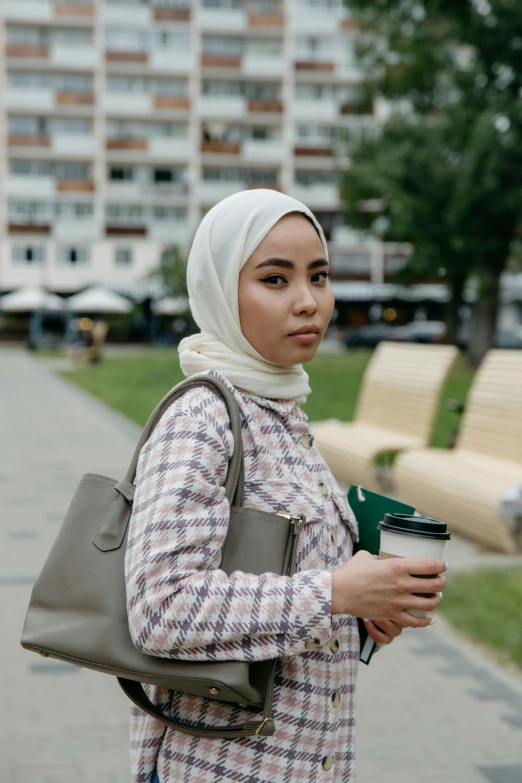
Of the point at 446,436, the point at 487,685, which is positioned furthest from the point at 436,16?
the point at 487,685

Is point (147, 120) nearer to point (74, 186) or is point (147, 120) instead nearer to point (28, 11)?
point (74, 186)

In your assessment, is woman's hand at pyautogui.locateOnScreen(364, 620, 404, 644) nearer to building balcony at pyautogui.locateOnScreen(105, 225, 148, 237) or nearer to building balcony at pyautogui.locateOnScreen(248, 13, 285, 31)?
building balcony at pyautogui.locateOnScreen(105, 225, 148, 237)

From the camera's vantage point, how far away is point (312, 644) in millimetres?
1634

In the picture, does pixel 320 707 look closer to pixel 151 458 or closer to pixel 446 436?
pixel 151 458

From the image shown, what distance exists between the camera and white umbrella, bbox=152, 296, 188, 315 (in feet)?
180

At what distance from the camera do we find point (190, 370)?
1860 mm

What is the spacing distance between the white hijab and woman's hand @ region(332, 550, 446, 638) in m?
0.36

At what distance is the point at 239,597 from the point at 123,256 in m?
62.1

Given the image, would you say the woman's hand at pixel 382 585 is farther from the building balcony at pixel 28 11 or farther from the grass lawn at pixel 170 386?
the building balcony at pixel 28 11

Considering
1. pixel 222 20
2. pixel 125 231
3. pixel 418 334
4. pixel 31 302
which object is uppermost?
pixel 222 20

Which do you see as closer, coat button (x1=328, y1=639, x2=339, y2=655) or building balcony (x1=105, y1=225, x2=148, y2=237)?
coat button (x1=328, y1=639, x2=339, y2=655)

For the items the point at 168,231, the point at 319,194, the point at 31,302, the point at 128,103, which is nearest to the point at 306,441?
the point at 31,302

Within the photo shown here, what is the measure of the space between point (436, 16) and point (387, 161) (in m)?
3.62

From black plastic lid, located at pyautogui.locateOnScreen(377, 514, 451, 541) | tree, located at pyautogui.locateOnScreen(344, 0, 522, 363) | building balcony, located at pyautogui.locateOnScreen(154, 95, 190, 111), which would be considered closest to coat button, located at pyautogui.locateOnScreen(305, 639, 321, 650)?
black plastic lid, located at pyautogui.locateOnScreen(377, 514, 451, 541)
